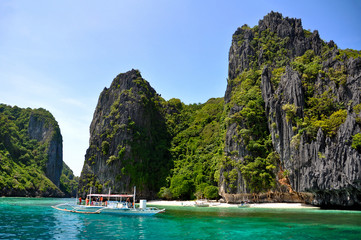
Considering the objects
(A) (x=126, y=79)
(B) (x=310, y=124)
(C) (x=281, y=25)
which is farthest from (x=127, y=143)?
(C) (x=281, y=25)

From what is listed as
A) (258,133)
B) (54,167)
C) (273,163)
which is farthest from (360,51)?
(54,167)

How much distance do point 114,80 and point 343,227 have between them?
4239 inches

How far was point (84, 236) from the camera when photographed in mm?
19875

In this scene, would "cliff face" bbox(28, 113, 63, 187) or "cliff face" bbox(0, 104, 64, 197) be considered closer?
"cliff face" bbox(0, 104, 64, 197)

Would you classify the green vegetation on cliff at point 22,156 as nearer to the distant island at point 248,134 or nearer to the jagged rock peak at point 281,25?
the distant island at point 248,134

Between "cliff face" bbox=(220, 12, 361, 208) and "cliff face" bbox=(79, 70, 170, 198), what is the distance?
34.2 meters

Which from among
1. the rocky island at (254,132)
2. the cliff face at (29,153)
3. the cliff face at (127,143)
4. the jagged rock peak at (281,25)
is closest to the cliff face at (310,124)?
the rocky island at (254,132)

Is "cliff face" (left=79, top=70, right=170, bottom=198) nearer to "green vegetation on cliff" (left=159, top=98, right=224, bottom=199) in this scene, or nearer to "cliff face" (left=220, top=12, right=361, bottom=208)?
"green vegetation on cliff" (left=159, top=98, right=224, bottom=199)

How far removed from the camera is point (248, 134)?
66688 millimetres

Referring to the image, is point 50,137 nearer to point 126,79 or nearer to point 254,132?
point 126,79

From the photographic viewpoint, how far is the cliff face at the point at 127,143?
3558 inches

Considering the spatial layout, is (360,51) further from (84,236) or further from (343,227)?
(84,236)

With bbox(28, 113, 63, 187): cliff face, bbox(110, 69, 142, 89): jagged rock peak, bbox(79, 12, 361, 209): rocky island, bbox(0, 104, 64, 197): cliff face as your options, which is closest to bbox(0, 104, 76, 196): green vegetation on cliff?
bbox(0, 104, 64, 197): cliff face

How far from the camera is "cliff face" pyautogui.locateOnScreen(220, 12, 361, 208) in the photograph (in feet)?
145
